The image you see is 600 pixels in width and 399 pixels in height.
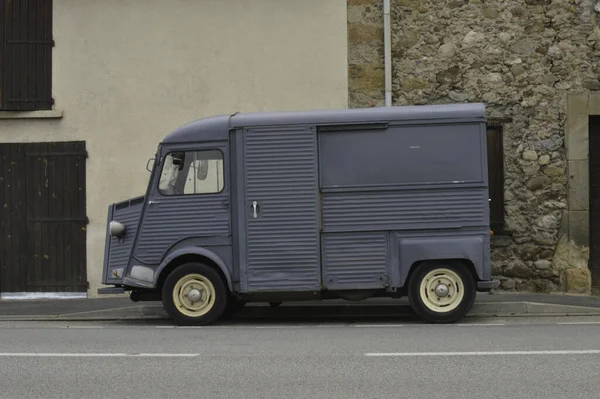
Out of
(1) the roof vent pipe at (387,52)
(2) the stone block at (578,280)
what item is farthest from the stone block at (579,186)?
(1) the roof vent pipe at (387,52)

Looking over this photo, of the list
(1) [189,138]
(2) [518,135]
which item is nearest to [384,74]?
(2) [518,135]

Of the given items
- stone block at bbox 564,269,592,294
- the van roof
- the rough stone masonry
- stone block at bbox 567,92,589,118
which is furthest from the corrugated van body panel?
stone block at bbox 567,92,589,118

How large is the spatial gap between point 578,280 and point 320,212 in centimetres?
507

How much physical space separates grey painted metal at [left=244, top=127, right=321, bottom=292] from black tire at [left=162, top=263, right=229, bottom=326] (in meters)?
0.38

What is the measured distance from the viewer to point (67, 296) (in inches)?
573

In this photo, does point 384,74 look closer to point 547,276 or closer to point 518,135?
point 518,135

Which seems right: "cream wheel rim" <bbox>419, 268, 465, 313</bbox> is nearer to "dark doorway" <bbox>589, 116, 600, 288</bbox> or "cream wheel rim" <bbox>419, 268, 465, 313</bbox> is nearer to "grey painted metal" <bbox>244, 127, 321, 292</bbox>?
"grey painted metal" <bbox>244, 127, 321, 292</bbox>

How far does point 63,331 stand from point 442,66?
728cm

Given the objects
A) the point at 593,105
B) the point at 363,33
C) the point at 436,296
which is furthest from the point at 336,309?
the point at 593,105

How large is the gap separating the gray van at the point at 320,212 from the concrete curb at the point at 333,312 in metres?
0.85

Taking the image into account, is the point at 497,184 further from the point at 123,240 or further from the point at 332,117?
the point at 123,240

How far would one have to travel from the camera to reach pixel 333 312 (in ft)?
39.3

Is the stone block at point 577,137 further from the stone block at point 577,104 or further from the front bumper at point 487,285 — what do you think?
the front bumper at point 487,285

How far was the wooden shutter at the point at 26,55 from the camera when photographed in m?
14.6
